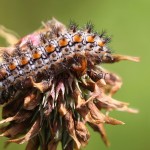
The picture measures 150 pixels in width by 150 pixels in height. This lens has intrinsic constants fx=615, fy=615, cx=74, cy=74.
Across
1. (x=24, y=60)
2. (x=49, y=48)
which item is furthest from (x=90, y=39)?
(x=24, y=60)

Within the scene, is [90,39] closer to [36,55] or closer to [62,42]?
[62,42]

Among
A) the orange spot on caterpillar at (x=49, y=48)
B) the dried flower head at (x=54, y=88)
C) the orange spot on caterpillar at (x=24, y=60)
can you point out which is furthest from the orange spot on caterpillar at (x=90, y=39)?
the orange spot on caterpillar at (x=24, y=60)

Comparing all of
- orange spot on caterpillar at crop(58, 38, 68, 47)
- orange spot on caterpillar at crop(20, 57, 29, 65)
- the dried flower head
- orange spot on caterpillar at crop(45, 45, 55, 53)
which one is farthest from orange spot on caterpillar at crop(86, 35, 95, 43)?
orange spot on caterpillar at crop(20, 57, 29, 65)

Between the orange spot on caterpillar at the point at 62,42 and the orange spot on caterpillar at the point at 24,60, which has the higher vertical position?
the orange spot on caterpillar at the point at 62,42

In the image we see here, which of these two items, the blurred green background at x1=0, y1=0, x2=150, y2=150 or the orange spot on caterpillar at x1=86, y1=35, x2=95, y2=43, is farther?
the blurred green background at x1=0, y1=0, x2=150, y2=150

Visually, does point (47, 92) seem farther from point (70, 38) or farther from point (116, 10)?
point (116, 10)

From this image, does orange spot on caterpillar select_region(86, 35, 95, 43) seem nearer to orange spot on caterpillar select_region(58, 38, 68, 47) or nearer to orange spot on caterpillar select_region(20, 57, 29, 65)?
orange spot on caterpillar select_region(58, 38, 68, 47)

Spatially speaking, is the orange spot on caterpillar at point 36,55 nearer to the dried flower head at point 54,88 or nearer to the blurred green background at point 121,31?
the dried flower head at point 54,88
